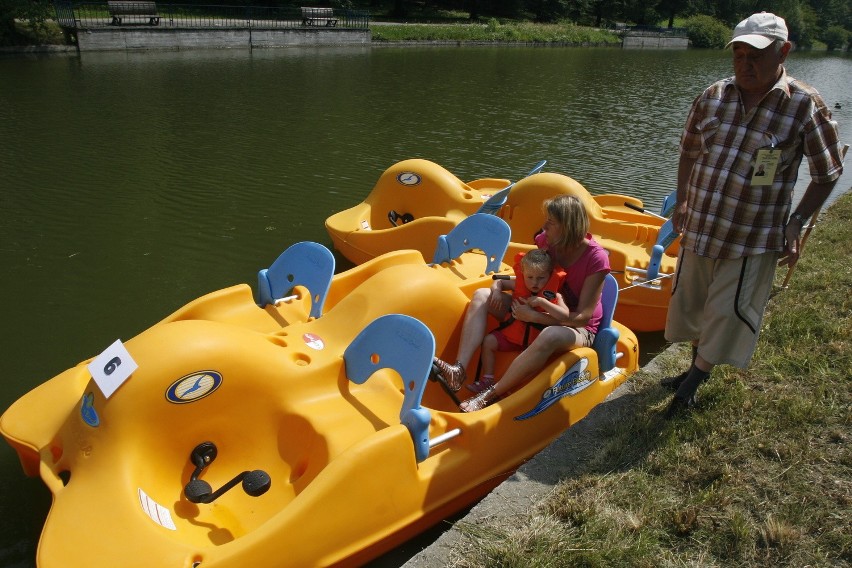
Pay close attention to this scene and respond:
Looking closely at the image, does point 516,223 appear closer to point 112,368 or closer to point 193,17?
point 112,368

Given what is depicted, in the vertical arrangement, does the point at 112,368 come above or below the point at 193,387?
above

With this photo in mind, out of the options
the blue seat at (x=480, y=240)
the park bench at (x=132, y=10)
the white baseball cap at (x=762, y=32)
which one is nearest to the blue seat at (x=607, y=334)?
the blue seat at (x=480, y=240)

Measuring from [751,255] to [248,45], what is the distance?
28139 millimetres

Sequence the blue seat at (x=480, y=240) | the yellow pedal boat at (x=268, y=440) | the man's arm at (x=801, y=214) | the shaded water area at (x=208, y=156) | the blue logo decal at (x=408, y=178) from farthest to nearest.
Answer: the blue logo decal at (x=408, y=178) < the shaded water area at (x=208, y=156) < the blue seat at (x=480, y=240) < the man's arm at (x=801, y=214) < the yellow pedal boat at (x=268, y=440)

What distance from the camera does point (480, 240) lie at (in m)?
6.02

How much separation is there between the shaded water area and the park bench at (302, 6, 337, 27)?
5943 mm

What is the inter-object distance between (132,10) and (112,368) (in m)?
26.9

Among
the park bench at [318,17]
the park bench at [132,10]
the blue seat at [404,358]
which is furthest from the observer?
the park bench at [318,17]

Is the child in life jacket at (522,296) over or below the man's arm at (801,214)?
below

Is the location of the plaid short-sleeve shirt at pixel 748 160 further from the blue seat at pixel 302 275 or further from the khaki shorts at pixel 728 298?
the blue seat at pixel 302 275

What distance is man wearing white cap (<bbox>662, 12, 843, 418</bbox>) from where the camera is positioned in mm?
3258

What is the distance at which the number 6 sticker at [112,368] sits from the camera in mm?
3354

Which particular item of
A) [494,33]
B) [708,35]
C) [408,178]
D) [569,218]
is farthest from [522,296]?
[708,35]

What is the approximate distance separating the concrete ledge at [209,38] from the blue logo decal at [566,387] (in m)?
25.3
